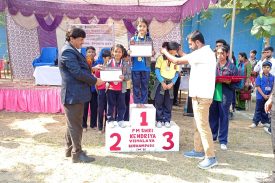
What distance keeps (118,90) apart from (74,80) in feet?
4.42

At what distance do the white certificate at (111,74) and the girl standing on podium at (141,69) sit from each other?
52 cm

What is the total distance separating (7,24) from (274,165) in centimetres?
863

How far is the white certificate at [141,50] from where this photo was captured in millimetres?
4730

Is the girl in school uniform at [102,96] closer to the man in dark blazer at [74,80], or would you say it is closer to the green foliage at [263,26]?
the man in dark blazer at [74,80]

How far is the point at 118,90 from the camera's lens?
16.6 feet

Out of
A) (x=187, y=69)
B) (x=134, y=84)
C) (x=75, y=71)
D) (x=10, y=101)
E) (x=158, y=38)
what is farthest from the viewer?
(x=158, y=38)

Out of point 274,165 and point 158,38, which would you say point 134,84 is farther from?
point 158,38

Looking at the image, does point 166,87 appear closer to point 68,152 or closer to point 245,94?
point 68,152

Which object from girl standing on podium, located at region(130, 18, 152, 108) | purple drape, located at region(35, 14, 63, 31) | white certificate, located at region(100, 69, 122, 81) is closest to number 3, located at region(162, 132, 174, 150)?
girl standing on podium, located at region(130, 18, 152, 108)

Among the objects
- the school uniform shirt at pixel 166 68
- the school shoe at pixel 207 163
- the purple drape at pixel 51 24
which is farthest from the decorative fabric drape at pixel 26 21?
the school shoe at pixel 207 163

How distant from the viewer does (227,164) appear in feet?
13.9

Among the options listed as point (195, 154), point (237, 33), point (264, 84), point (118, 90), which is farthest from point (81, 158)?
point (237, 33)

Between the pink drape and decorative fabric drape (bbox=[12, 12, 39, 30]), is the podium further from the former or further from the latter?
decorative fabric drape (bbox=[12, 12, 39, 30])

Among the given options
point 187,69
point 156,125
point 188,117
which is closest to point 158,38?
point 187,69
